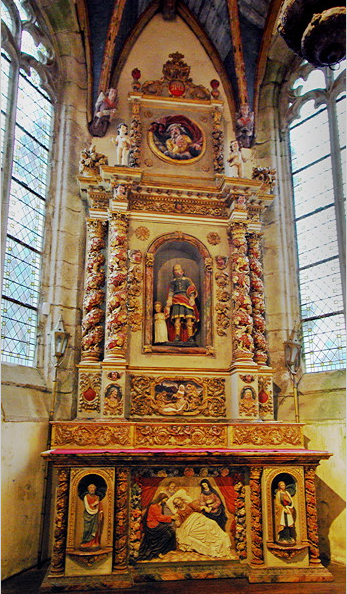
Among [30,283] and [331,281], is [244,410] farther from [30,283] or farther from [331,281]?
[30,283]

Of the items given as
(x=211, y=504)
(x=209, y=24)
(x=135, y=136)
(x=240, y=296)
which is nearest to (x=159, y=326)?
(x=240, y=296)

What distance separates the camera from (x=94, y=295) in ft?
27.7

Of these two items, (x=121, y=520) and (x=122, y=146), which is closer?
(x=121, y=520)

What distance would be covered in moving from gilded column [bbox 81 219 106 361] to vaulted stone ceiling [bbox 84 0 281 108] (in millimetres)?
2837

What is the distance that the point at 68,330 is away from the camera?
865 centimetres

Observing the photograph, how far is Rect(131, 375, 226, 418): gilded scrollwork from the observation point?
8.07 m

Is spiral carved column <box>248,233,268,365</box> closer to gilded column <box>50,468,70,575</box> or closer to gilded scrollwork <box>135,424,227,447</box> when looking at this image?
gilded scrollwork <box>135,424,227,447</box>

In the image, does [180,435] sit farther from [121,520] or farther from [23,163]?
[23,163]

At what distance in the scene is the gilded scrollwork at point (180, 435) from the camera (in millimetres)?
7355

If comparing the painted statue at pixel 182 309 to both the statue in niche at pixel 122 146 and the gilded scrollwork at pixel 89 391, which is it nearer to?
the gilded scrollwork at pixel 89 391

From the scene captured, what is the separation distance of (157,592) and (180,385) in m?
3.00

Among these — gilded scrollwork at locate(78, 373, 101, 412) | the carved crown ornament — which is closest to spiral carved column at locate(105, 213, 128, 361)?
gilded scrollwork at locate(78, 373, 101, 412)

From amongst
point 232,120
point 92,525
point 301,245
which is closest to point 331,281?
→ point 301,245

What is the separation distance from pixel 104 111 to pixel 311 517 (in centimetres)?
741
